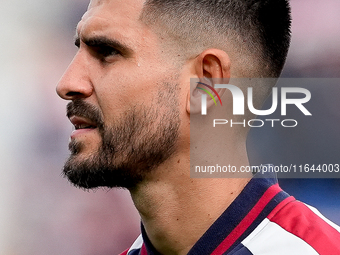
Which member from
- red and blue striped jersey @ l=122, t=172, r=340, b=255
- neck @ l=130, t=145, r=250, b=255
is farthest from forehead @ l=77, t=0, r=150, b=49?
red and blue striped jersey @ l=122, t=172, r=340, b=255

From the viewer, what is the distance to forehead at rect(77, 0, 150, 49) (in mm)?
1479

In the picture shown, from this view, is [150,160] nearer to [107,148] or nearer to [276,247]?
[107,148]

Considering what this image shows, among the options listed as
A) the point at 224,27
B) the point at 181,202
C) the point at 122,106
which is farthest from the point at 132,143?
the point at 224,27

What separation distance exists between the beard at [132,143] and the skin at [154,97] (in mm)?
20

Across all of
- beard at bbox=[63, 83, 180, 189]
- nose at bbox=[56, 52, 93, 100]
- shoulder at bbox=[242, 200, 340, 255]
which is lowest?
shoulder at bbox=[242, 200, 340, 255]

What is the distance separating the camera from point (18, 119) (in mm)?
3936

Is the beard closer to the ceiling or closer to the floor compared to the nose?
closer to the floor

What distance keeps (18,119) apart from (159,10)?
2749mm

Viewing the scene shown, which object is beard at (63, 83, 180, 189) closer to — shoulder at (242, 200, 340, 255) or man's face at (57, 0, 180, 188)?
man's face at (57, 0, 180, 188)

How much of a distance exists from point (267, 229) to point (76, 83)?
2.44ft

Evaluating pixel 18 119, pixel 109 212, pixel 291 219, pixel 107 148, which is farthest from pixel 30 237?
pixel 291 219

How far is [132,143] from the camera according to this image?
4.83 ft

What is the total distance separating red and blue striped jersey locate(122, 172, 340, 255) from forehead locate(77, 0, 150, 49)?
0.62 metres

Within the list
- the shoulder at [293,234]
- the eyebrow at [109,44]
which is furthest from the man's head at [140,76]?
the shoulder at [293,234]
